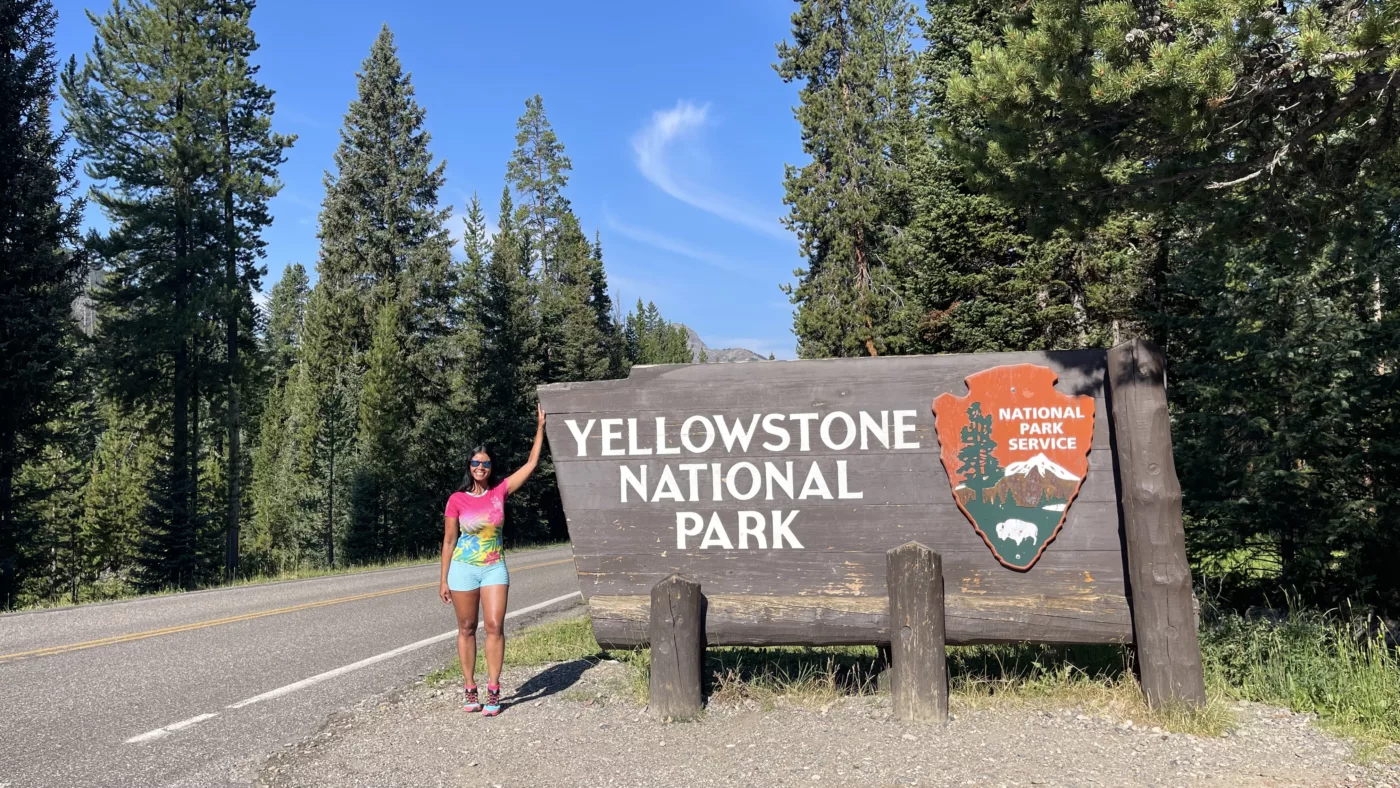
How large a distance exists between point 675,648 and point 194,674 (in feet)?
15.3

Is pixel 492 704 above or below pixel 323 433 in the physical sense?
below

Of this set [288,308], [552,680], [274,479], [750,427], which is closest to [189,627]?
[552,680]

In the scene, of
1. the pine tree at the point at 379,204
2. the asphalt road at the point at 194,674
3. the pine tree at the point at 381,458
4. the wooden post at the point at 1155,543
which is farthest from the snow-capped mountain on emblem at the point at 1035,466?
the pine tree at the point at 379,204

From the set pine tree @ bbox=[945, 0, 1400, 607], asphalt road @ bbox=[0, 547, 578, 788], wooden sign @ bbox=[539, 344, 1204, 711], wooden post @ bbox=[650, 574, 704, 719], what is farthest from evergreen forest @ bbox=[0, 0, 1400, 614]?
asphalt road @ bbox=[0, 547, 578, 788]

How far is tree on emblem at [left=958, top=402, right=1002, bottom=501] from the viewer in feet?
16.3

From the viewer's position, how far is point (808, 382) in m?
5.20

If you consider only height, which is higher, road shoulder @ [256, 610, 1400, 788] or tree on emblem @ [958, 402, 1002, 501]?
tree on emblem @ [958, 402, 1002, 501]

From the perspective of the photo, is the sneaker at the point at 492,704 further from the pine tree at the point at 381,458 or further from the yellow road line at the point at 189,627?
the pine tree at the point at 381,458

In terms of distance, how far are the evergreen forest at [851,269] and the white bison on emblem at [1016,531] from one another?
2.68 meters

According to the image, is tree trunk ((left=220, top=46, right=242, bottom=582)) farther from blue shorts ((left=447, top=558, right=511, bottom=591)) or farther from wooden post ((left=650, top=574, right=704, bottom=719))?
wooden post ((left=650, top=574, right=704, bottom=719))

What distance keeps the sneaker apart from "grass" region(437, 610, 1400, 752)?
92cm

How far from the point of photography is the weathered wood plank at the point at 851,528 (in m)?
4.89

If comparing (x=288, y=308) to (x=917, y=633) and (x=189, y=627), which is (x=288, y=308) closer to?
(x=189, y=627)

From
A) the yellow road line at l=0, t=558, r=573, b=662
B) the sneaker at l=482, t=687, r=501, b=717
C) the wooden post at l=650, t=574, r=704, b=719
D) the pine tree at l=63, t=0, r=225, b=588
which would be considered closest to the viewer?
the wooden post at l=650, t=574, r=704, b=719
